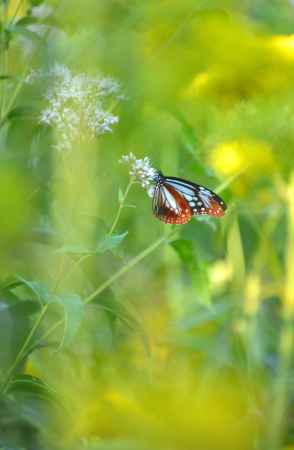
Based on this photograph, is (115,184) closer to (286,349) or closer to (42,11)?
(42,11)

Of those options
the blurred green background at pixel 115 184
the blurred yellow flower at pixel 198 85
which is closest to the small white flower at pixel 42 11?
the blurred green background at pixel 115 184

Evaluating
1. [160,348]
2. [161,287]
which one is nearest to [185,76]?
[160,348]

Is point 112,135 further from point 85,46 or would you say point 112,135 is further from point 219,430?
point 219,430

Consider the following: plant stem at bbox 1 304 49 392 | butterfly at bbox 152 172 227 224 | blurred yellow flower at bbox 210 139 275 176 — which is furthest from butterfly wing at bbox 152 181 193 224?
blurred yellow flower at bbox 210 139 275 176

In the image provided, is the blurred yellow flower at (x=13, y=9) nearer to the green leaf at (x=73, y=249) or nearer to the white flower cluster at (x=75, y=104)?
the white flower cluster at (x=75, y=104)

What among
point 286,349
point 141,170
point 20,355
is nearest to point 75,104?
point 141,170

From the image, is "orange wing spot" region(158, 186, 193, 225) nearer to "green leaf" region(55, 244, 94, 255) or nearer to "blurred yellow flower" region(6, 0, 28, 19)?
"green leaf" region(55, 244, 94, 255)

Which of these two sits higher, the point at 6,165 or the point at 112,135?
the point at 112,135
